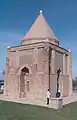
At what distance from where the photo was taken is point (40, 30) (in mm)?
21125

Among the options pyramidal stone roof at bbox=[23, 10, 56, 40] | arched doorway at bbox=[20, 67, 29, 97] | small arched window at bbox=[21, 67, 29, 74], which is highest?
pyramidal stone roof at bbox=[23, 10, 56, 40]

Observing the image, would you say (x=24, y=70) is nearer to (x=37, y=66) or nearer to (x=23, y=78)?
(x=23, y=78)

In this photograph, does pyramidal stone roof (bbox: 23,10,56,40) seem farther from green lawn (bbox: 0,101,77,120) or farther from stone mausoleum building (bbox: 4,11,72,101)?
green lawn (bbox: 0,101,77,120)

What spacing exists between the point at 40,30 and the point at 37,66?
506 cm

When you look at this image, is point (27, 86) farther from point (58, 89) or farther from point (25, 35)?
point (25, 35)

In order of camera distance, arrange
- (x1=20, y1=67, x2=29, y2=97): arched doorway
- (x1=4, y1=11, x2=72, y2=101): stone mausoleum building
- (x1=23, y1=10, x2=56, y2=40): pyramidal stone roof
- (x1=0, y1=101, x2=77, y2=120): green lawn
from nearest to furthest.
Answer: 1. (x1=0, y1=101, x2=77, y2=120): green lawn
2. (x1=4, y1=11, x2=72, y2=101): stone mausoleum building
3. (x1=20, y1=67, x2=29, y2=97): arched doorway
4. (x1=23, y1=10, x2=56, y2=40): pyramidal stone roof

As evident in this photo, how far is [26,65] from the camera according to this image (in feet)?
63.0

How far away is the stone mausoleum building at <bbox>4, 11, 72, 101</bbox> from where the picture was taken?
17750mm

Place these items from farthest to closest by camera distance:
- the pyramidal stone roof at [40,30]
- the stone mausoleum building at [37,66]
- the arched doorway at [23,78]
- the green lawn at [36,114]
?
the pyramidal stone roof at [40,30] < the arched doorway at [23,78] < the stone mausoleum building at [37,66] < the green lawn at [36,114]

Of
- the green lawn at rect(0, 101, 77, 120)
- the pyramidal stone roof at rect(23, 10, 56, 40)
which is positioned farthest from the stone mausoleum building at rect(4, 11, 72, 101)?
the green lawn at rect(0, 101, 77, 120)

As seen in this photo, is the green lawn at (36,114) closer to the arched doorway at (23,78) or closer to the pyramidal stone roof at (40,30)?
the arched doorway at (23,78)

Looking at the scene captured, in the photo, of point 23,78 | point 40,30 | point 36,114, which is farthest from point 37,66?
point 36,114

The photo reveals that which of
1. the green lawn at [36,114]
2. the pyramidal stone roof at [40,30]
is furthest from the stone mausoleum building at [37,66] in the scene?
the green lawn at [36,114]

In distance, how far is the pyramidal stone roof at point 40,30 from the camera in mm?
20750
